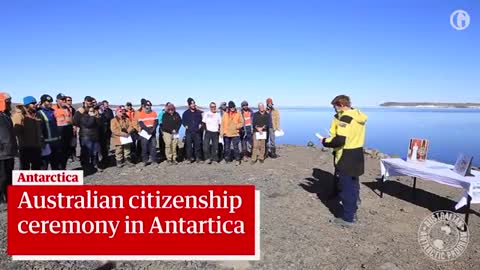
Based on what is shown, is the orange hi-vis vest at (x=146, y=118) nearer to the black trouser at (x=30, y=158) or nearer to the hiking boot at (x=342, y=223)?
the black trouser at (x=30, y=158)

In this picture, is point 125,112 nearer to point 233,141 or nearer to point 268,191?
point 233,141

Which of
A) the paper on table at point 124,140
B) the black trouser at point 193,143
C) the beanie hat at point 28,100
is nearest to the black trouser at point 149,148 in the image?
the paper on table at point 124,140

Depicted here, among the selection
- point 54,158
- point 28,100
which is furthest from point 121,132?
point 28,100

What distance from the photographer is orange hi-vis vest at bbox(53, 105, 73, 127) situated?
8.82 metres

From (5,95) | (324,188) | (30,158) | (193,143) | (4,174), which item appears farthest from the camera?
(193,143)

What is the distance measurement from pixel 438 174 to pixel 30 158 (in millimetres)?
7833

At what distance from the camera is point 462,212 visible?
6324 mm

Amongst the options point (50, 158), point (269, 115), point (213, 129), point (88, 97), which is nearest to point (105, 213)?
point (50, 158)

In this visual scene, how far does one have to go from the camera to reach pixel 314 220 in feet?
19.2

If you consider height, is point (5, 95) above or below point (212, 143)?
above

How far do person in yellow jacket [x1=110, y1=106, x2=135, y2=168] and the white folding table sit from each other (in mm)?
6960

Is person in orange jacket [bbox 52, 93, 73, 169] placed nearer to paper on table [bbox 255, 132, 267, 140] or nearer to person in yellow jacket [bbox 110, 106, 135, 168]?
person in yellow jacket [bbox 110, 106, 135, 168]

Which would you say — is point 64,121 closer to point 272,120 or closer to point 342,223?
point 272,120

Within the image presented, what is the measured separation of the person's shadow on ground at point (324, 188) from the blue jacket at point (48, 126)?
5843mm
